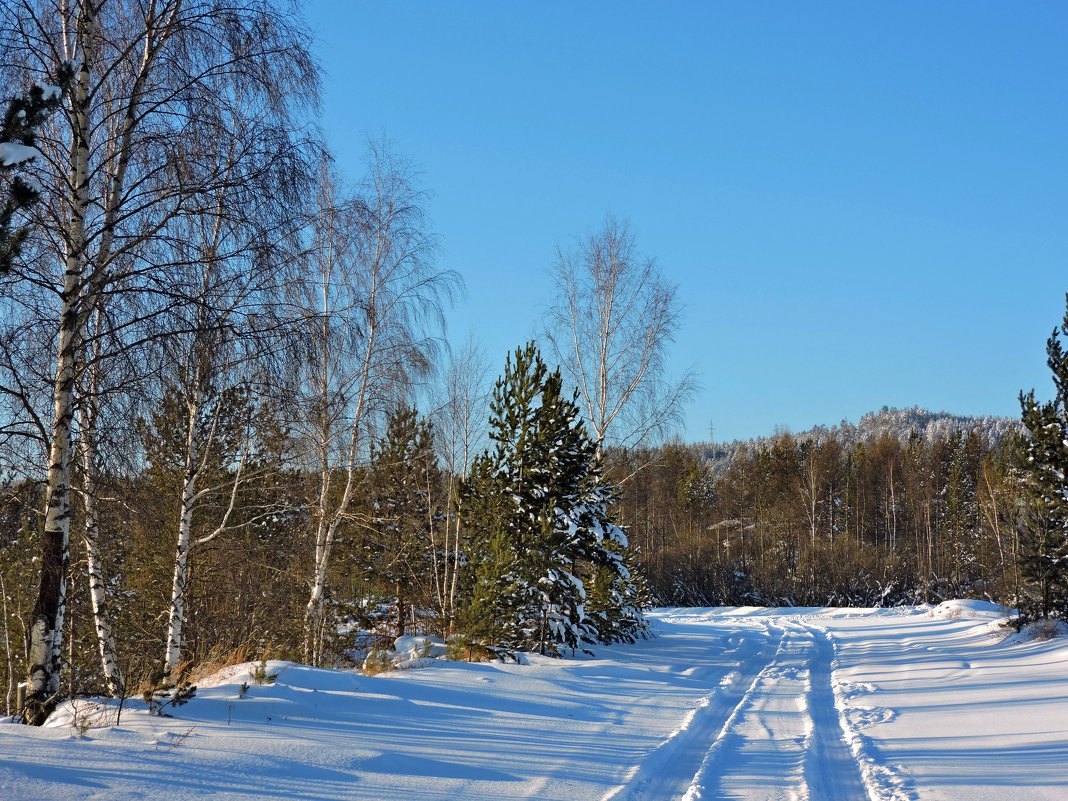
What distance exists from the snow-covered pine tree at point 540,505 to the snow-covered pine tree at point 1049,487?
504 inches

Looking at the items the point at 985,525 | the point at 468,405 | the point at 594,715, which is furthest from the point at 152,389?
the point at 985,525

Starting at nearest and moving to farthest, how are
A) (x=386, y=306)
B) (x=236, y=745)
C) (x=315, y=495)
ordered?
1. (x=236, y=745)
2. (x=386, y=306)
3. (x=315, y=495)

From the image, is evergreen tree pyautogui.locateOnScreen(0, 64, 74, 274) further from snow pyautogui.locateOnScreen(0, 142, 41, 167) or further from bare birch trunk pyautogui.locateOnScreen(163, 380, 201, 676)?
bare birch trunk pyautogui.locateOnScreen(163, 380, 201, 676)

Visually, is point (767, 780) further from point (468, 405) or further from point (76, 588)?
point (468, 405)

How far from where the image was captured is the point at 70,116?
6516 millimetres

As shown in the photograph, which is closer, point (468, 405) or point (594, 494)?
point (594, 494)

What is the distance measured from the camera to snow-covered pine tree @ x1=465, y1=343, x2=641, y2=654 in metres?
13.6

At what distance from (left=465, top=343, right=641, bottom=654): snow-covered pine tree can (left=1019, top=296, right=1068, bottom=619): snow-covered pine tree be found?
1280 centimetres

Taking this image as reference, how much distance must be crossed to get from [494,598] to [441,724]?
514 cm

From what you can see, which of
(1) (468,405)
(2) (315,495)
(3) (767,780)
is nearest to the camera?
(3) (767,780)

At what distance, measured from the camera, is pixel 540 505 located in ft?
46.9

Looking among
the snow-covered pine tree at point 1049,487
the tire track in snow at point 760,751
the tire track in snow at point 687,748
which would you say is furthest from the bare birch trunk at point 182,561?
the snow-covered pine tree at point 1049,487

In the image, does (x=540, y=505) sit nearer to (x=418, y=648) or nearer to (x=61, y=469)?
(x=418, y=648)

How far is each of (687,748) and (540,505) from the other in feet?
24.3
